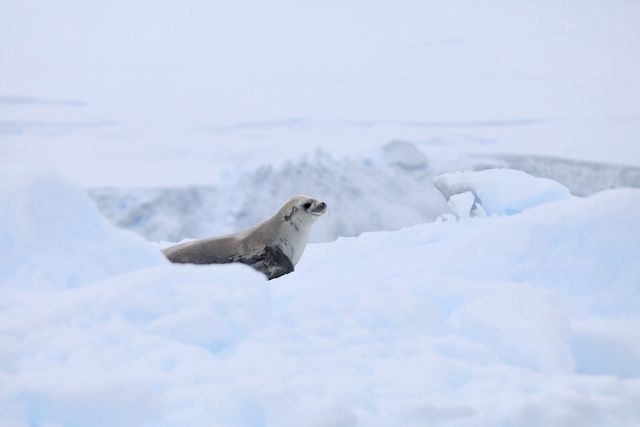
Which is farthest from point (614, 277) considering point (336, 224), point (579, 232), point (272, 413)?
point (336, 224)

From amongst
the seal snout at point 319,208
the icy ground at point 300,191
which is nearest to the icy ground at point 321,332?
the seal snout at point 319,208

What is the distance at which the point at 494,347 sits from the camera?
105 inches

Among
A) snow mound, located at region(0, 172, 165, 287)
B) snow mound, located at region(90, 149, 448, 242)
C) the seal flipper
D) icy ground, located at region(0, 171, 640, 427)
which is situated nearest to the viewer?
icy ground, located at region(0, 171, 640, 427)

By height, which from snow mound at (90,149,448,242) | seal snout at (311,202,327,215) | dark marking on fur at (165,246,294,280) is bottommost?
snow mound at (90,149,448,242)

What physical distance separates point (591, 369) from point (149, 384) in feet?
4.79

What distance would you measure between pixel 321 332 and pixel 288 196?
35.1ft

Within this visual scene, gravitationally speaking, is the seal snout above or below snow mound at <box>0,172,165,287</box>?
below

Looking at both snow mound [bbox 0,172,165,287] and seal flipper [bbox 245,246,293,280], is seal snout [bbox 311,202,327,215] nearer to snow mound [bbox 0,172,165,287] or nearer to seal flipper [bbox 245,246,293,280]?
seal flipper [bbox 245,246,293,280]

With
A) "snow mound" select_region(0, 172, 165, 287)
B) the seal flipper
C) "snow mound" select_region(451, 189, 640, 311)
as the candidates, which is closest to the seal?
the seal flipper

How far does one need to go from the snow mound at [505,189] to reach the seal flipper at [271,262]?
6.85 feet

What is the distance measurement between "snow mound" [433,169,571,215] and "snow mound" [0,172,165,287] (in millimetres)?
3639

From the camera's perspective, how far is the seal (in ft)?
16.9

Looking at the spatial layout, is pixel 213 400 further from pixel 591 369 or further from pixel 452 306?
pixel 591 369

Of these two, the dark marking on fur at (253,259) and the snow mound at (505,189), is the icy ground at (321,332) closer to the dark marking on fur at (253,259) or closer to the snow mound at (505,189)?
the dark marking on fur at (253,259)
